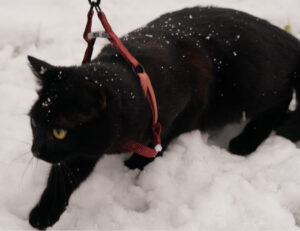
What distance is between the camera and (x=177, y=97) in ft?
5.38

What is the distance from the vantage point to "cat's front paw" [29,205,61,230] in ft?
4.91

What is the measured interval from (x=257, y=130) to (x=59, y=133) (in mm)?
1154

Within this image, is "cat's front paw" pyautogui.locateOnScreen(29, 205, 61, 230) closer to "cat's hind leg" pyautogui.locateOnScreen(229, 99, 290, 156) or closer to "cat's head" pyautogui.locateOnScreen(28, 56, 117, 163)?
"cat's head" pyautogui.locateOnScreen(28, 56, 117, 163)

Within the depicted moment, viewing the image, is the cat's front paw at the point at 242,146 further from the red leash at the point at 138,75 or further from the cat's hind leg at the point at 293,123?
the red leash at the point at 138,75

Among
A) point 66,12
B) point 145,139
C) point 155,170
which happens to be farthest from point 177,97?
point 66,12

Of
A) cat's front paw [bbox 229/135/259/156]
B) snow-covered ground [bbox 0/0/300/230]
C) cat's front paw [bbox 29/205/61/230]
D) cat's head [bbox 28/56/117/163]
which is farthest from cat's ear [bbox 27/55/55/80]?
cat's front paw [bbox 229/135/259/156]

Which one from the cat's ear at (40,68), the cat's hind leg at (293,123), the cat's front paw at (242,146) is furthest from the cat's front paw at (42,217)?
the cat's hind leg at (293,123)

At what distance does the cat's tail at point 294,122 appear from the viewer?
6.37 ft

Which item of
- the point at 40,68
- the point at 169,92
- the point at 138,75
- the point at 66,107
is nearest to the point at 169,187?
the point at 169,92

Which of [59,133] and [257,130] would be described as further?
[257,130]

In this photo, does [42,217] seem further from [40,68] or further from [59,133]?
[40,68]

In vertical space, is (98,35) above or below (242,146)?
above

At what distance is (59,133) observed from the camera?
4.25 feet

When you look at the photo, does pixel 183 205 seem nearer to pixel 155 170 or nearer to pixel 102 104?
pixel 155 170
